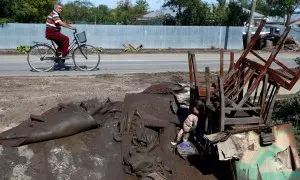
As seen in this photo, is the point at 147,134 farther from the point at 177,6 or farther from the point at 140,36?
the point at 177,6

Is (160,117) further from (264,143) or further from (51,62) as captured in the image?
(51,62)

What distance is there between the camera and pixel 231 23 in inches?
1250

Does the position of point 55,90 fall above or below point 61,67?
below

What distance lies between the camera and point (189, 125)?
565cm

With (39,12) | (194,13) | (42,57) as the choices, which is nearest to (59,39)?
(42,57)

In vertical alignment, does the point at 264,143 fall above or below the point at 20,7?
below

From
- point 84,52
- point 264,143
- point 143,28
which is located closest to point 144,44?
point 143,28

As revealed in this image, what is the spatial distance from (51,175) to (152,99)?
2158 millimetres

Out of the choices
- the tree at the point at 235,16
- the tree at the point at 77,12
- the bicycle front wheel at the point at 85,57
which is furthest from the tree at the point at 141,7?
the bicycle front wheel at the point at 85,57

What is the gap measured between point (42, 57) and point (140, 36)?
526 inches

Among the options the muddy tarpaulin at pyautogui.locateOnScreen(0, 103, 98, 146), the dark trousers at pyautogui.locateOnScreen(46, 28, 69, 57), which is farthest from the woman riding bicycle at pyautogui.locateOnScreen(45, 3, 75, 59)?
the muddy tarpaulin at pyautogui.locateOnScreen(0, 103, 98, 146)

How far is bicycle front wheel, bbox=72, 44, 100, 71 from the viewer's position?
1251 cm

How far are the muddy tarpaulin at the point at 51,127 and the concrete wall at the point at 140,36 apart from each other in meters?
18.2

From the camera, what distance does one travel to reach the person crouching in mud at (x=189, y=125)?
222 inches
